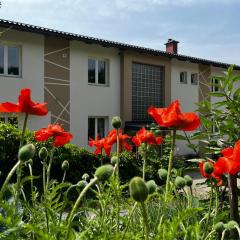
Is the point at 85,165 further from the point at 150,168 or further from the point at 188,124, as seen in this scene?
the point at 188,124

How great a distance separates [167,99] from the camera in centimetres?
1927

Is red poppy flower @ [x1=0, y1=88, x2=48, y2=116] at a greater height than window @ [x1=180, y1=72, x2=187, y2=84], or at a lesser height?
lesser

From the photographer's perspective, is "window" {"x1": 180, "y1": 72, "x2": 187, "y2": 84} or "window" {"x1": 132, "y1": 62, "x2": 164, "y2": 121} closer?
"window" {"x1": 132, "y1": 62, "x2": 164, "y2": 121}

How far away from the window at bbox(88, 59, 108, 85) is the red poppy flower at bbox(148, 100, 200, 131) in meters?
14.5

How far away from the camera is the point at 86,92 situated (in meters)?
15.8

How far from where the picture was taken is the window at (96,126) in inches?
632

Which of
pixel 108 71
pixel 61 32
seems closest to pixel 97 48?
pixel 108 71

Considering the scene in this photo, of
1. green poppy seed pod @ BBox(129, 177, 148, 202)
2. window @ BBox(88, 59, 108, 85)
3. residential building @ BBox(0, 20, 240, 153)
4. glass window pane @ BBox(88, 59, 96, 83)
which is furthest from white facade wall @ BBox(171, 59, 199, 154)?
green poppy seed pod @ BBox(129, 177, 148, 202)

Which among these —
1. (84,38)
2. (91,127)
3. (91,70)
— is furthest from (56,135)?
(91,70)

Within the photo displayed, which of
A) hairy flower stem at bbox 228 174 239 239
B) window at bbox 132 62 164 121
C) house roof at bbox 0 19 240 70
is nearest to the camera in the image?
hairy flower stem at bbox 228 174 239 239

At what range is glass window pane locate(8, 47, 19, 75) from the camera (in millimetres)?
13812

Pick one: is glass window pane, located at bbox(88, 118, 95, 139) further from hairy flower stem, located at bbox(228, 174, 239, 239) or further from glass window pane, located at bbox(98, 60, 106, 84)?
hairy flower stem, located at bbox(228, 174, 239, 239)

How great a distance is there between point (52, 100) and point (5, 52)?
223cm

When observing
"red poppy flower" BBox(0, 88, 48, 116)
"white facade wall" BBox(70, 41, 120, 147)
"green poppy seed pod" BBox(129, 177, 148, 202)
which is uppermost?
"white facade wall" BBox(70, 41, 120, 147)
